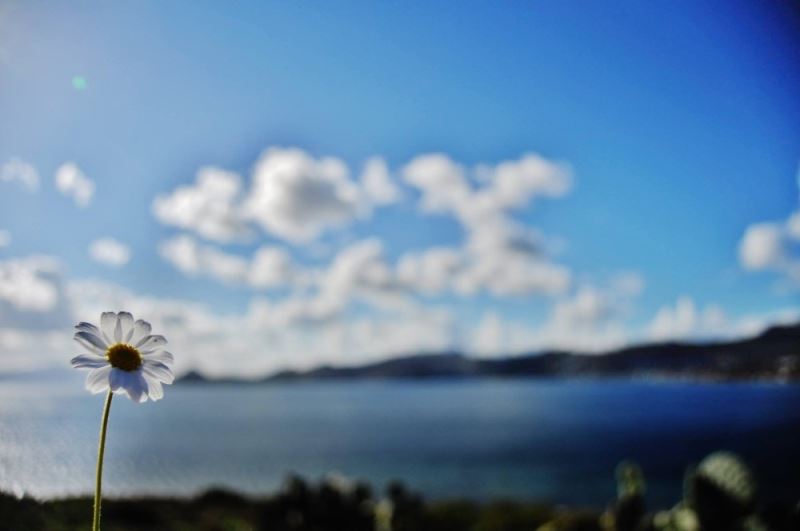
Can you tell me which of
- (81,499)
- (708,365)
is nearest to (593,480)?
(81,499)

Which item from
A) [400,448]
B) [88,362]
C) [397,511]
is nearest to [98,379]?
[88,362]

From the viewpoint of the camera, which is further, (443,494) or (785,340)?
(785,340)

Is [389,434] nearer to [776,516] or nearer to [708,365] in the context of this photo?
[776,516]

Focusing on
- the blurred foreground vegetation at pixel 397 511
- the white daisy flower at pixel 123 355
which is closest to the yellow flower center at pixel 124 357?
the white daisy flower at pixel 123 355

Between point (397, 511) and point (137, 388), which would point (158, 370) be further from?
point (397, 511)

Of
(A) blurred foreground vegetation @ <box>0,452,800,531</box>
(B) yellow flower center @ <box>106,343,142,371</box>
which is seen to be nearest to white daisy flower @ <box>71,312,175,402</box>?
(B) yellow flower center @ <box>106,343,142,371</box>

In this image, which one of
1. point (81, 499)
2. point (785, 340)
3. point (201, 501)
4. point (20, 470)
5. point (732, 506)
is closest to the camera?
point (20, 470)
